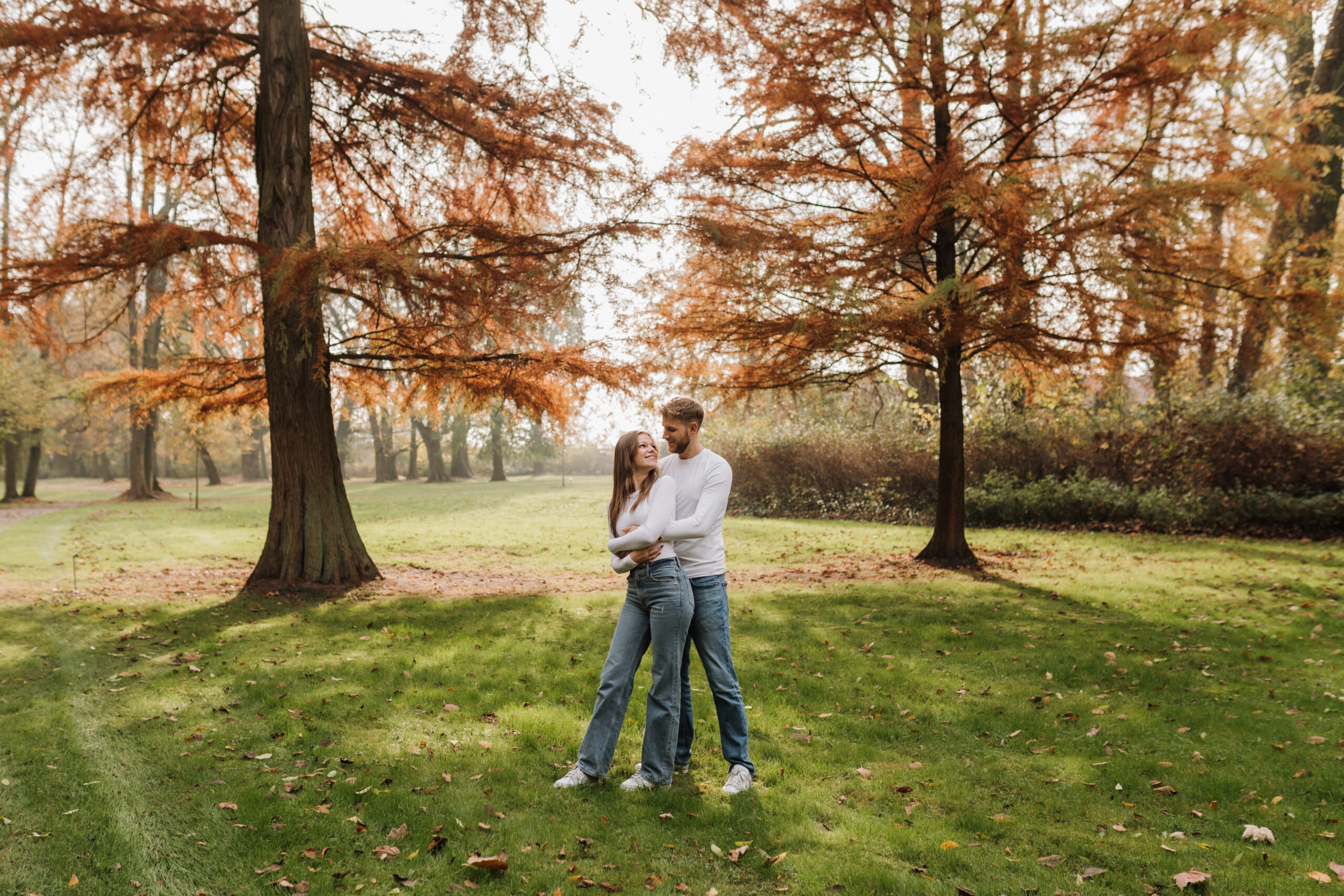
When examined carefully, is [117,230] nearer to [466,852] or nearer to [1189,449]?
[466,852]

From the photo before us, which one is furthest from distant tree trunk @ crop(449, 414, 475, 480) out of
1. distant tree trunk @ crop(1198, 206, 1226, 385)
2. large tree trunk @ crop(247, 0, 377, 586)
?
distant tree trunk @ crop(1198, 206, 1226, 385)

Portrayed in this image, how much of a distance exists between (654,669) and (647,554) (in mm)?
618

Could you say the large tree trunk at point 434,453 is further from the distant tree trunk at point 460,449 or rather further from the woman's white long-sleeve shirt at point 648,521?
the woman's white long-sleeve shirt at point 648,521

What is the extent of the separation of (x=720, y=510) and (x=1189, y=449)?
13.1m

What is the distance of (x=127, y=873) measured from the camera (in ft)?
10.3

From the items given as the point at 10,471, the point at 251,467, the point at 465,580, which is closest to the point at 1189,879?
the point at 465,580

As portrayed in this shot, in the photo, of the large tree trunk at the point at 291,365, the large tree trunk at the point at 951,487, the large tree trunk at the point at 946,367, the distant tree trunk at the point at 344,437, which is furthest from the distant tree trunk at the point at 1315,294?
the distant tree trunk at the point at 344,437

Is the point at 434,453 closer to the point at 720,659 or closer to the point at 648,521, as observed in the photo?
the point at 720,659

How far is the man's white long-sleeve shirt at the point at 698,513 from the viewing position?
3697mm

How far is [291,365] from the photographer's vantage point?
9047 millimetres

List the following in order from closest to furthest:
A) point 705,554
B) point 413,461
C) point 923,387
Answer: point 705,554 → point 923,387 → point 413,461

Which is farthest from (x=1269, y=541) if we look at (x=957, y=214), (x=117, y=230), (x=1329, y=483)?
(x=117, y=230)

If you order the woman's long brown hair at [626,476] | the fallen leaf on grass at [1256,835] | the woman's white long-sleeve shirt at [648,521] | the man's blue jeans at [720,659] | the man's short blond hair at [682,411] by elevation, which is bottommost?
the fallen leaf on grass at [1256,835]

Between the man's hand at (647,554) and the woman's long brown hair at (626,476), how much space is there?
0.15m
